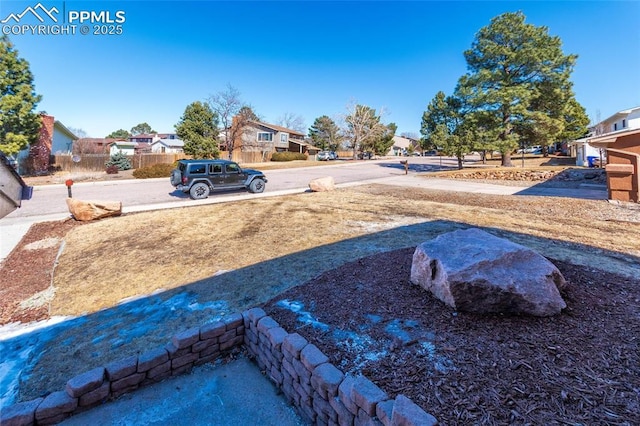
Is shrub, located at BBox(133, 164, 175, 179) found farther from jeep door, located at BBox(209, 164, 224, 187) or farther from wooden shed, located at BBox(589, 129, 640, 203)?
wooden shed, located at BBox(589, 129, 640, 203)

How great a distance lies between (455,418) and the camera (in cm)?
192

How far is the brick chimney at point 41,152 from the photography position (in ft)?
80.9

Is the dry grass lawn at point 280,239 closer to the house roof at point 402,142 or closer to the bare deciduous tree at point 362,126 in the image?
the bare deciduous tree at point 362,126

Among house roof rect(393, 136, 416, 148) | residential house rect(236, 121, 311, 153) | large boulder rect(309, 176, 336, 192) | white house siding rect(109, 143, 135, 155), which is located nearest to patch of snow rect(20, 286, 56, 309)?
large boulder rect(309, 176, 336, 192)

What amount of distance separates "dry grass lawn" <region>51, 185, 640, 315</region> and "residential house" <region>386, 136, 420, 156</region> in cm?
6376

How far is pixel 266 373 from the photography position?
3105 mm

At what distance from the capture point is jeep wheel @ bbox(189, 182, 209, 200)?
1248 cm

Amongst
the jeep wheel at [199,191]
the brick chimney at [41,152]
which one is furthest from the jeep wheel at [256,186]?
the brick chimney at [41,152]

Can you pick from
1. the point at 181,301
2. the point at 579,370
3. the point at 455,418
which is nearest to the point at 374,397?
the point at 455,418

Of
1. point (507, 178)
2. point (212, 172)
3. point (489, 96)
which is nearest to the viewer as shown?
point (212, 172)

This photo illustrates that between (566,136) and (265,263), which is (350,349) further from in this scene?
(566,136)

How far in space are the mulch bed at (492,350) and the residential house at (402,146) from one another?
69547mm

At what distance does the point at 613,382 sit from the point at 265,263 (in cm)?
443

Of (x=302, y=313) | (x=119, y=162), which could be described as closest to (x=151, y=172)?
(x=119, y=162)
